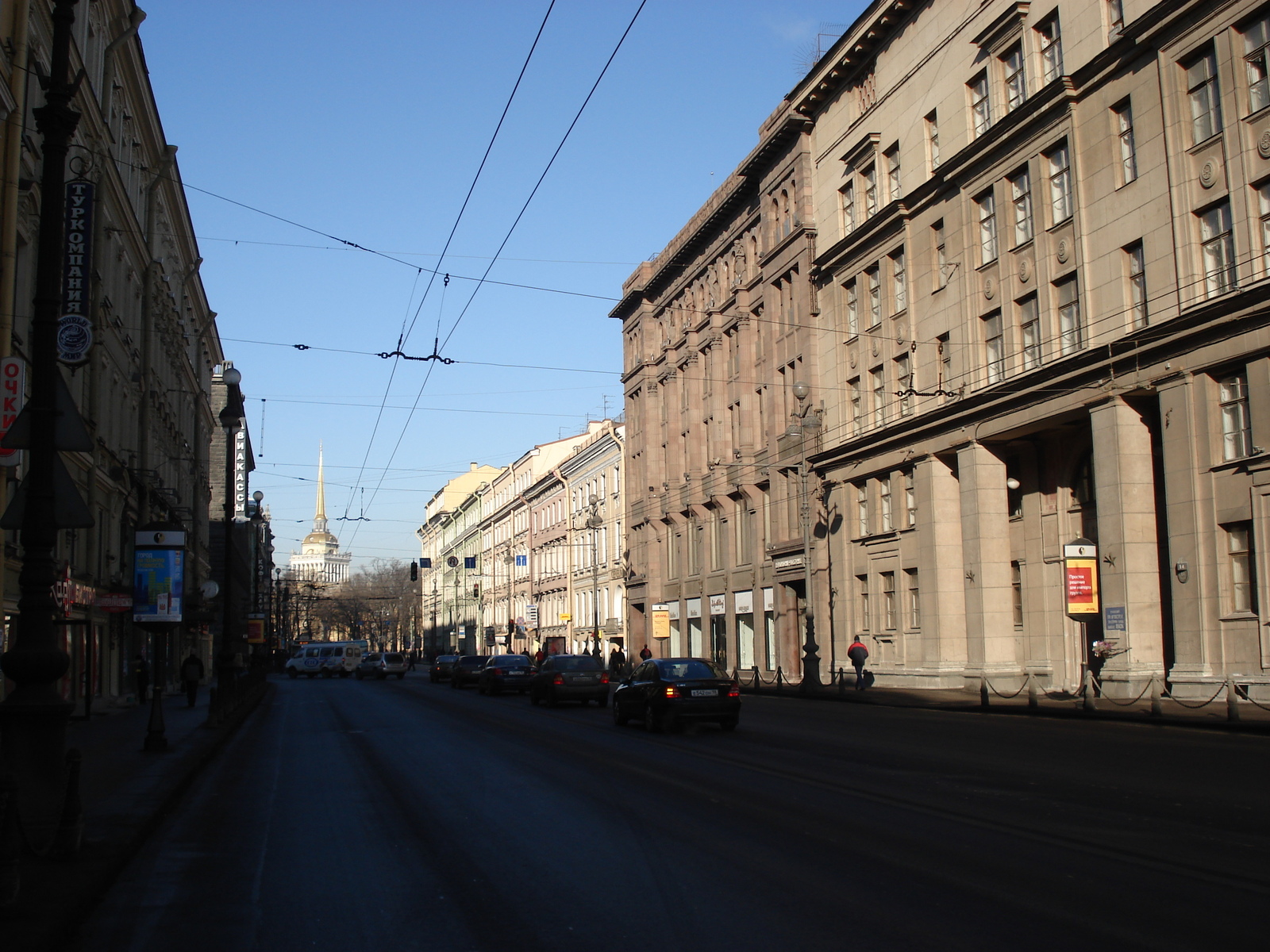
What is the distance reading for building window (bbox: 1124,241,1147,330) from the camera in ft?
88.0

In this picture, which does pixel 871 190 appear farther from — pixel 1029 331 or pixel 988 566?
pixel 988 566

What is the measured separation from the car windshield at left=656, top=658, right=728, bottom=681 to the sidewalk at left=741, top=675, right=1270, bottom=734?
7366 millimetres

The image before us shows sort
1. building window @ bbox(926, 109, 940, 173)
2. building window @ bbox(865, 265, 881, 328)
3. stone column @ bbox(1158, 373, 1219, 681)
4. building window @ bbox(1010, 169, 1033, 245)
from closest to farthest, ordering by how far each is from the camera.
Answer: stone column @ bbox(1158, 373, 1219, 681), building window @ bbox(1010, 169, 1033, 245), building window @ bbox(926, 109, 940, 173), building window @ bbox(865, 265, 881, 328)

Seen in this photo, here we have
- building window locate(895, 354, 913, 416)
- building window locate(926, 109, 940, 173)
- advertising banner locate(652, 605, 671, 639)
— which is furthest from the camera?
advertising banner locate(652, 605, 671, 639)

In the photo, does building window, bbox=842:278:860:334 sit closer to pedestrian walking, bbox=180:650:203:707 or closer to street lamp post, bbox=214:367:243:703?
street lamp post, bbox=214:367:243:703

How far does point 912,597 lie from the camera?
3772 centimetres

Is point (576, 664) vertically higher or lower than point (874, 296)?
lower

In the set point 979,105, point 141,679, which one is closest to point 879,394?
point 979,105

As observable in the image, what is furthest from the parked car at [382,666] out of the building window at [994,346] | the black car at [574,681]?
the building window at [994,346]

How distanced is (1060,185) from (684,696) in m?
17.4

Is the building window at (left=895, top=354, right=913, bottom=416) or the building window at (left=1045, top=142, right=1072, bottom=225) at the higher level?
the building window at (left=1045, top=142, right=1072, bottom=225)

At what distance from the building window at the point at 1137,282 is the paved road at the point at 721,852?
40.7 ft

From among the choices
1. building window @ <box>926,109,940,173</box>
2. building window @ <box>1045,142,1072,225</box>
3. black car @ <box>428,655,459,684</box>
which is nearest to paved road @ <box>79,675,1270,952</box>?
building window @ <box>1045,142,1072,225</box>

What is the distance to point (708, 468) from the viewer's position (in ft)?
182
